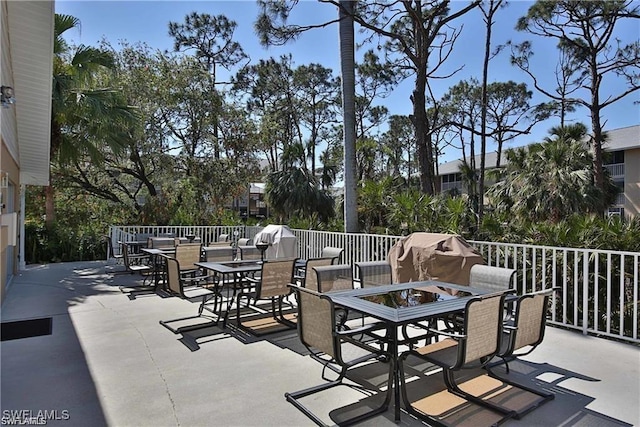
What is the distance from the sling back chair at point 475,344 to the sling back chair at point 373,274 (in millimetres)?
1470

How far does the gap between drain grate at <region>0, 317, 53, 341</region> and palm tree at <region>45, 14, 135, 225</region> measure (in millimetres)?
4860

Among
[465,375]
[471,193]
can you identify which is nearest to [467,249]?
[465,375]

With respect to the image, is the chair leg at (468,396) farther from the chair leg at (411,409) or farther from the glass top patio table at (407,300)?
the glass top patio table at (407,300)

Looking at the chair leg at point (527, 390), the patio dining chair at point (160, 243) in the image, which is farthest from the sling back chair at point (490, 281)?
the patio dining chair at point (160, 243)

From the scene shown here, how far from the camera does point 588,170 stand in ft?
46.0

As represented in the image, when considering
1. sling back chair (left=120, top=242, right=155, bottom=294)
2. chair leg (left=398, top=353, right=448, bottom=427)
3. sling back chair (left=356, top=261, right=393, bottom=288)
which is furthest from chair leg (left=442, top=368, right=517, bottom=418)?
sling back chair (left=120, top=242, right=155, bottom=294)

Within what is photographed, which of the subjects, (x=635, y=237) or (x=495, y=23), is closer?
(x=635, y=237)

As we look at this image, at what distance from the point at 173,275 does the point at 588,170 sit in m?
14.5

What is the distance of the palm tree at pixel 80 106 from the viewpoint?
28.3ft

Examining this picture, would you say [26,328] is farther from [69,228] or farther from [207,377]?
[69,228]

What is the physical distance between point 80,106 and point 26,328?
5.82 m

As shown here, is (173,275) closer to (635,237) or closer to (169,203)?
(635,237)

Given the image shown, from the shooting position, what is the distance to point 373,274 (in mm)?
4480

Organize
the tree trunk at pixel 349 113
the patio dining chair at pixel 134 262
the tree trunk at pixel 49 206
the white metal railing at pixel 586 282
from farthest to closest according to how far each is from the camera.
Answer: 1. the tree trunk at pixel 49 206
2. the tree trunk at pixel 349 113
3. the patio dining chair at pixel 134 262
4. the white metal railing at pixel 586 282
